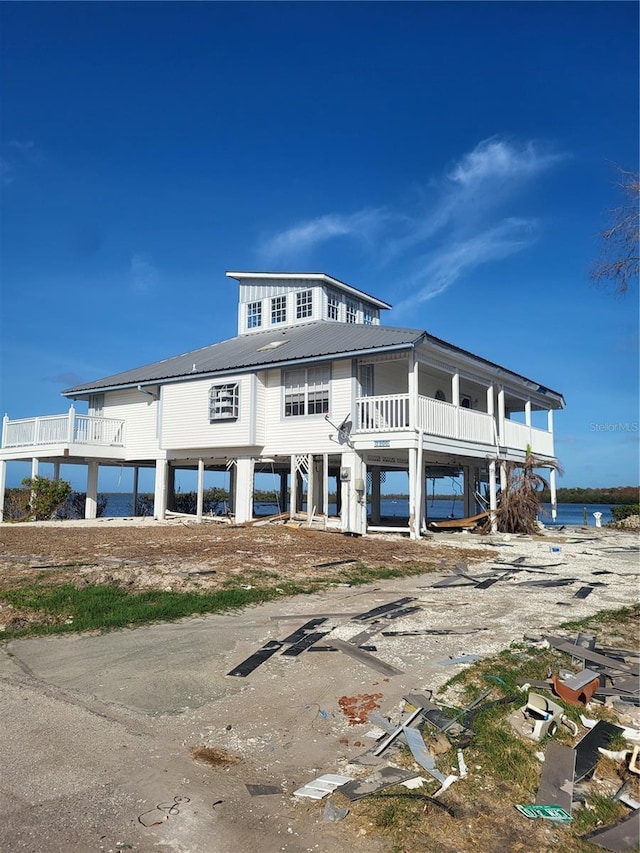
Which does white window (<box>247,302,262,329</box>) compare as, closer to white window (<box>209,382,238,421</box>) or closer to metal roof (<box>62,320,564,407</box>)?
metal roof (<box>62,320,564,407</box>)

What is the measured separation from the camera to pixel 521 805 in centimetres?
345

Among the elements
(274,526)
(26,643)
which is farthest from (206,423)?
(26,643)

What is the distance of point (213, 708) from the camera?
15.7 ft

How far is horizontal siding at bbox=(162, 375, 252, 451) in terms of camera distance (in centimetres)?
2125

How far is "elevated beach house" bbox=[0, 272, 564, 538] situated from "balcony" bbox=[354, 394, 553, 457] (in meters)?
Answer: 0.05

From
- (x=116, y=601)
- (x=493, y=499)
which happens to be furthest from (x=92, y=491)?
(x=116, y=601)

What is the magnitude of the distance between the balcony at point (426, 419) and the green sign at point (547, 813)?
14640mm

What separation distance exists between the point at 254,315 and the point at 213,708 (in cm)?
2419

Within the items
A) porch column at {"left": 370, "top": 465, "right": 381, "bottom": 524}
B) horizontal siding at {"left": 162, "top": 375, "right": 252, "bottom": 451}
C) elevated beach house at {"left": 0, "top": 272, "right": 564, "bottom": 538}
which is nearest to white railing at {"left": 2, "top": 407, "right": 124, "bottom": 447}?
elevated beach house at {"left": 0, "top": 272, "right": 564, "bottom": 538}

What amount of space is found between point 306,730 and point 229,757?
662 millimetres

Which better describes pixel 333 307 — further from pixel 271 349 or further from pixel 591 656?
pixel 591 656

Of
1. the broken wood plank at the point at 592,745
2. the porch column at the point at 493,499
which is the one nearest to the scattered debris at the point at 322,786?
the broken wood plank at the point at 592,745

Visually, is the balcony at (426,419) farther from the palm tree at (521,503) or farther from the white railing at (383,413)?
the palm tree at (521,503)

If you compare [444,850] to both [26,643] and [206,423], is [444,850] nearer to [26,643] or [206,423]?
[26,643]
